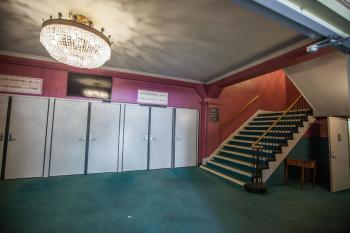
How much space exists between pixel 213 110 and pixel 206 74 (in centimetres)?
140

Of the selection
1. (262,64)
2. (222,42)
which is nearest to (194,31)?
(222,42)

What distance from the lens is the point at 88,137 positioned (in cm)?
450

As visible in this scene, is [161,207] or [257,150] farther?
[257,150]

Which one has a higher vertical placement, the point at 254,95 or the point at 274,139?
the point at 254,95

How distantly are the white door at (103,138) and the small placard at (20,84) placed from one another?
4.22 feet

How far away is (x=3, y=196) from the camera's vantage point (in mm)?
2967

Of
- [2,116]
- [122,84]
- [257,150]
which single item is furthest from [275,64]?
[2,116]

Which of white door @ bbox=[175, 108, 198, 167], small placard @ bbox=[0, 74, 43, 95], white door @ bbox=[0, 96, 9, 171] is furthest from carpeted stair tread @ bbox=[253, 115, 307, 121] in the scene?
white door @ bbox=[0, 96, 9, 171]

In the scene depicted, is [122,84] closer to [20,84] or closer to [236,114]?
[20,84]

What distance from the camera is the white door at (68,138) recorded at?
423 centimetres

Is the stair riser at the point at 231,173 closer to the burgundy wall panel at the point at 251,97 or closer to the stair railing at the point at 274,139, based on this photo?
the stair railing at the point at 274,139

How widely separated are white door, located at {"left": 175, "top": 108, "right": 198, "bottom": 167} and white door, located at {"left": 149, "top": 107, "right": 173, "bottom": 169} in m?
0.24

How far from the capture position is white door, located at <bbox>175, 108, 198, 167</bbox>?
17.9 feet

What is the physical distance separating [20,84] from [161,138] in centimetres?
373
